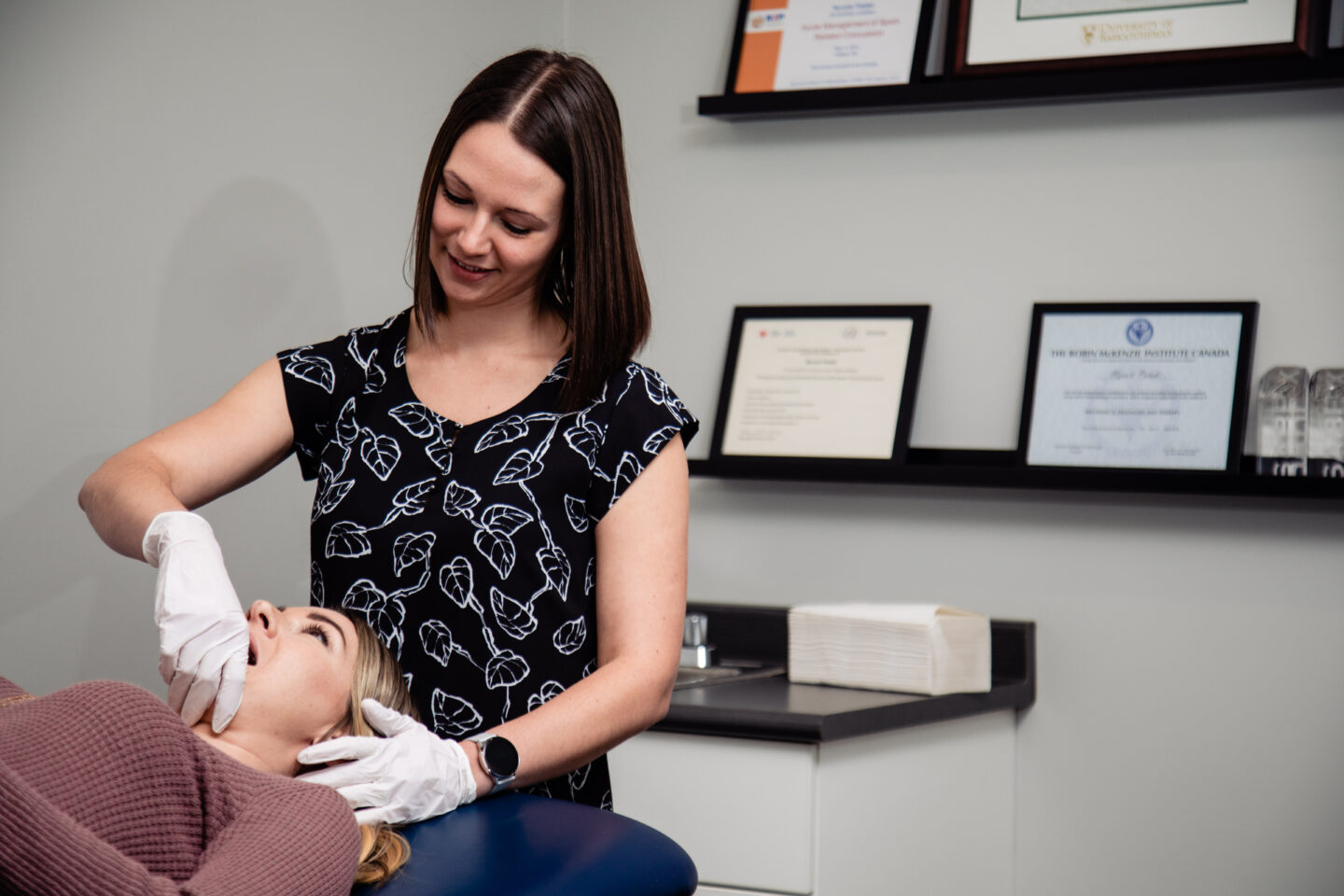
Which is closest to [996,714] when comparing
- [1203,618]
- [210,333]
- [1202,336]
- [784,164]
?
[1203,618]

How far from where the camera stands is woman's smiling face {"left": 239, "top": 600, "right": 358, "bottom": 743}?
1180 mm

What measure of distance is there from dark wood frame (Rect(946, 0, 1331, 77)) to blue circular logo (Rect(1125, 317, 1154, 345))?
428 millimetres

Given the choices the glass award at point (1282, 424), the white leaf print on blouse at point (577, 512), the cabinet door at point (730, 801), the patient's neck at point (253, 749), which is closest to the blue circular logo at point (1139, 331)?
the glass award at point (1282, 424)

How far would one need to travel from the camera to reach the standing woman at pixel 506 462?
4.23 ft

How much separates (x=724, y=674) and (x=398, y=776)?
1.41 meters

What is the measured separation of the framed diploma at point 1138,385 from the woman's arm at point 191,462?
141 centimetres

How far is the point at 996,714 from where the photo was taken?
237 cm

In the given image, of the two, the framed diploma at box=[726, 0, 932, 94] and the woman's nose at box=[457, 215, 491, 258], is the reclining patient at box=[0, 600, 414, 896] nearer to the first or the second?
the woman's nose at box=[457, 215, 491, 258]

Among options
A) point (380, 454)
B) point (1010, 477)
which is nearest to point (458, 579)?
point (380, 454)

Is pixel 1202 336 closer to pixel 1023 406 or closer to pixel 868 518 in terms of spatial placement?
pixel 1023 406

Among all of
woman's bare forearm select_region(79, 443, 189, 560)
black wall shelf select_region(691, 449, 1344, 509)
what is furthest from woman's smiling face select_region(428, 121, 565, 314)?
black wall shelf select_region(691, 449, 1344, 509)

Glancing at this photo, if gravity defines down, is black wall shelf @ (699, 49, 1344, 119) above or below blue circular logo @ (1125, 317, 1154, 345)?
above

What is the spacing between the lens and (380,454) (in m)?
1.35

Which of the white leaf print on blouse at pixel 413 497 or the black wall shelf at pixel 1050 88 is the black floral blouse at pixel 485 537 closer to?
the white leaf print on blouse at pixel 413 497
